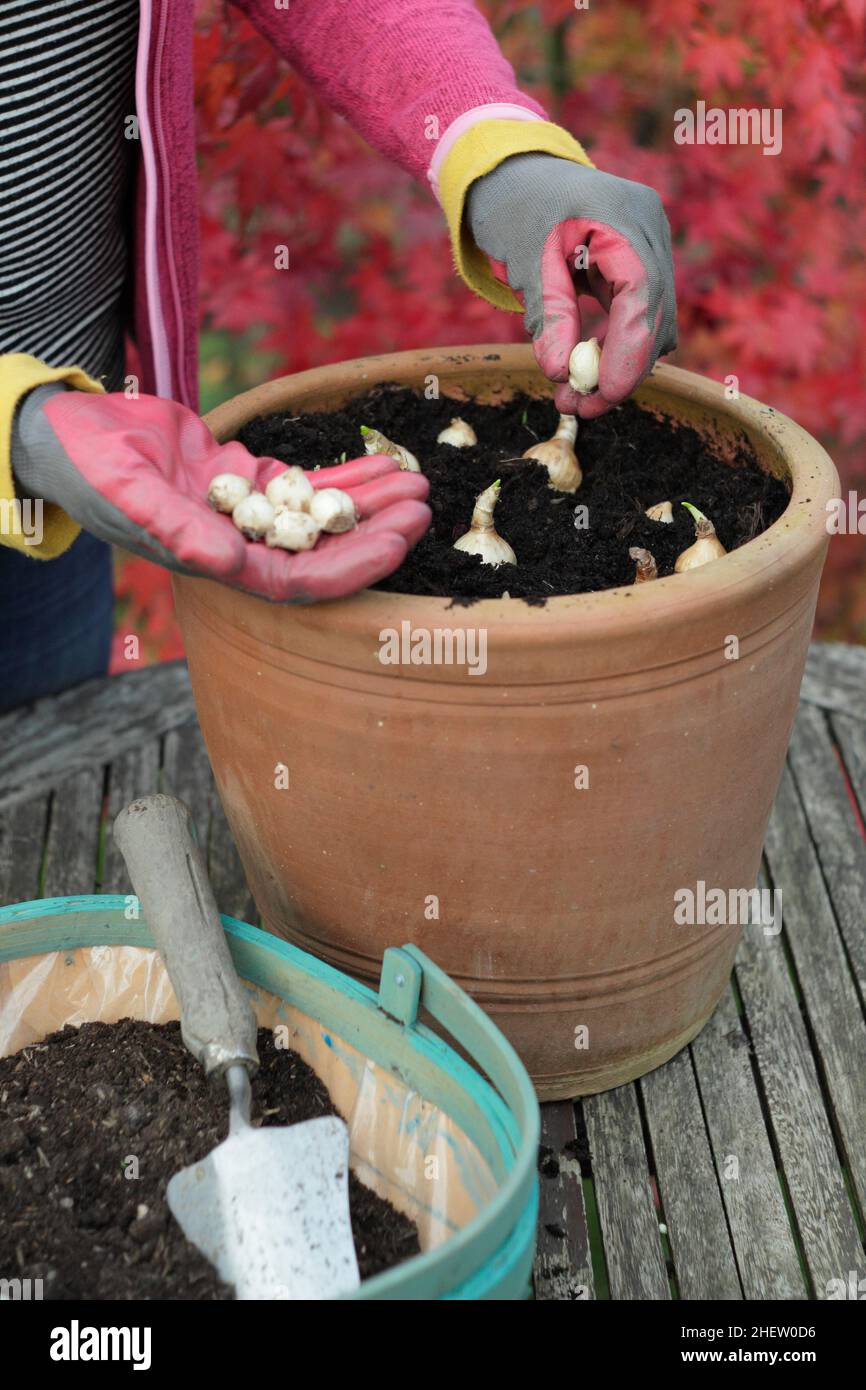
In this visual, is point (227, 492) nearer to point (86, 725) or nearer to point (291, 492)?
point (291, 492)

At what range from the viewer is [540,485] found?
1188 millimetres

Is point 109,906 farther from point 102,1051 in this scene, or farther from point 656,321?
point 656,321

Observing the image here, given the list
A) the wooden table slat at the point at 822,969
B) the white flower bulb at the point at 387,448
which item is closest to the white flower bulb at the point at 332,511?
the white flower bulb at the point at 387,448

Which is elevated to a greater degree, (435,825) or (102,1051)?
(435,825)

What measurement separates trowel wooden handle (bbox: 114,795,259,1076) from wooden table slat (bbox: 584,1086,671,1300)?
1.00ft

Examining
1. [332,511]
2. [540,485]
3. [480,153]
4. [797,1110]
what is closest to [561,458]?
[540,485]

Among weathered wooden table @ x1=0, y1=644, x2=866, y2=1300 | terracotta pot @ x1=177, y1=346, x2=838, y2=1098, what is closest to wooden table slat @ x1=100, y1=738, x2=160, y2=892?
weathered wooden table @ x1=0, y1=644, x2=866, y2=1300

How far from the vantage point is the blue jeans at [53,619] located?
1.43m

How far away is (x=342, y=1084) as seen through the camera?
3.15 feet

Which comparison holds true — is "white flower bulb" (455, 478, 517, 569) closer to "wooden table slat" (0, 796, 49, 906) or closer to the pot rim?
the pot rim

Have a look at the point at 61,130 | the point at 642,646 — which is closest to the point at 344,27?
the point at 61,130

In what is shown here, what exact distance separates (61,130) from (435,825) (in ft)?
2.13

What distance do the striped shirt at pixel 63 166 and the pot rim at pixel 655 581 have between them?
0.17 metres

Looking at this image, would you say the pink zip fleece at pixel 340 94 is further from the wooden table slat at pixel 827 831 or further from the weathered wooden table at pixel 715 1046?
the wooden table slat at pixel 827 831
